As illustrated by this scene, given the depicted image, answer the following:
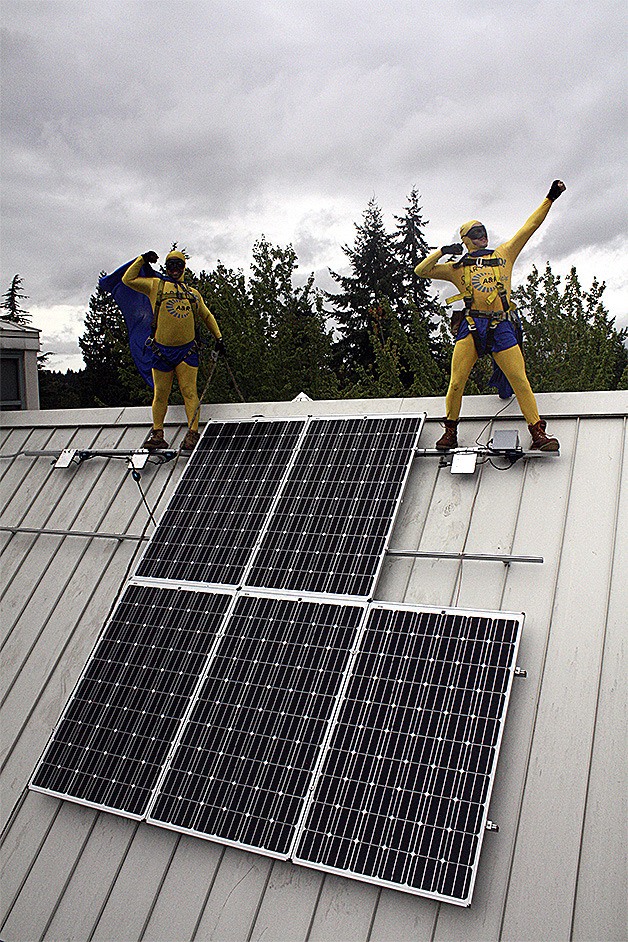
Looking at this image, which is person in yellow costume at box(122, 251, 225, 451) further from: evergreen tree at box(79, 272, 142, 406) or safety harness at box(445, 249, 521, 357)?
evergreen tree at box(79, 272, 142, 406)

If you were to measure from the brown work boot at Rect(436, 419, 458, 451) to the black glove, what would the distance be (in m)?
1.77

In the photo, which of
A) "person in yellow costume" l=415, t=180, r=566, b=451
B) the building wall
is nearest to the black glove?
"person in yellow costume" l=415, t=180, r=566, b=451

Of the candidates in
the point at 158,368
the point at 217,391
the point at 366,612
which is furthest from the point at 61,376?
the point at 366,612

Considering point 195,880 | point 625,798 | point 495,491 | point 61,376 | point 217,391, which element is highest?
point 61,376

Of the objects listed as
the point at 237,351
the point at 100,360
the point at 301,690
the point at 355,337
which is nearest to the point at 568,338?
the point at 237,351

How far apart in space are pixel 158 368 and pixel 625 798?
17.0ft

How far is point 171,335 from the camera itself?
7.09 metres

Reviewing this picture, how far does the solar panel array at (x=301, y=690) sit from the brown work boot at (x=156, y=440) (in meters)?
0.92

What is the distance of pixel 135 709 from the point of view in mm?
4984

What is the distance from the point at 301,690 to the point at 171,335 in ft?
12.3

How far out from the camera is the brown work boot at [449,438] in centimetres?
585

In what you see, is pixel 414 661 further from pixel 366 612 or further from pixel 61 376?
pixel 61 376

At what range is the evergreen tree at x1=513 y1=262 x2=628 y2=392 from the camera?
56.6 feet

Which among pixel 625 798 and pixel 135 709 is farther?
pixel 135 709
